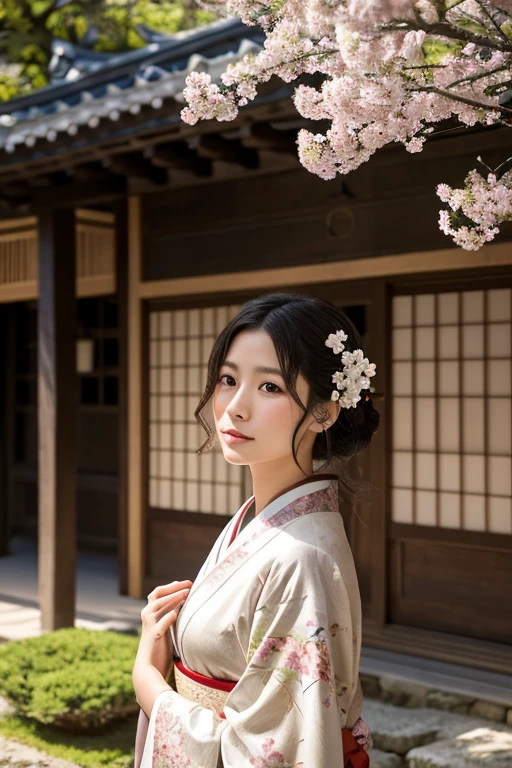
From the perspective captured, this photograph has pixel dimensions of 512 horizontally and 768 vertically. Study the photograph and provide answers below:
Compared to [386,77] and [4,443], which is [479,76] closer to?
[386,77]

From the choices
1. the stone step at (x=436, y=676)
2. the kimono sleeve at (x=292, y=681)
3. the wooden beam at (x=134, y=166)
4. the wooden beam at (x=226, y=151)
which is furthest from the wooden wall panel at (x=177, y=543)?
the kimono sleeve at (x=292, y=681)

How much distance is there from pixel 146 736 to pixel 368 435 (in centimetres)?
91

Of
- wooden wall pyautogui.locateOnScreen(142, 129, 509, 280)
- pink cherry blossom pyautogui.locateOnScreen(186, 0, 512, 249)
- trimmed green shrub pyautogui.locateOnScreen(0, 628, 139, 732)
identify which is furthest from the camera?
wooden wall pyautogui.locateOnScreen(142, 129, 509, 280)

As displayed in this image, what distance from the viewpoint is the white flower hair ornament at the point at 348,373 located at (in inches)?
84.4

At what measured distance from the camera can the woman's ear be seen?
7.25ft

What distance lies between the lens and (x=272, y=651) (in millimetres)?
1976

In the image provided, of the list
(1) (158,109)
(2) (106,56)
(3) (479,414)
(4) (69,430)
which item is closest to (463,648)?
(3) (479,414)

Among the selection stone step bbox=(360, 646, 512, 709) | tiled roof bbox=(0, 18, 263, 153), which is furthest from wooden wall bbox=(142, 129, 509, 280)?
stone step bbox=(360, 646, 512, 709)

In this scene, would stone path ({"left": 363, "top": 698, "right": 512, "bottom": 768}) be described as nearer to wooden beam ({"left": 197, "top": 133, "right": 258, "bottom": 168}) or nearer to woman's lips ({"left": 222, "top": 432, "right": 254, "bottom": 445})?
woman's lips ({"left": 222, "top": 432, "right": 254, "bottom": 445})

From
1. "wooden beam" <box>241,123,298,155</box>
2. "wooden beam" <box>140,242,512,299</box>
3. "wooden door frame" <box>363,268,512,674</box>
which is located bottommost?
"wooden door frame" <box>363,268,512,674</box>

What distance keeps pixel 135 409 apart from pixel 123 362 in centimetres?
A: 45

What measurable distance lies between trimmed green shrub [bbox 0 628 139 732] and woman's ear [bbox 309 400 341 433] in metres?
2.98

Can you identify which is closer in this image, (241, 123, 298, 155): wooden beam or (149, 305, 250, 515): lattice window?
(241, 123, 298, 155): wooden beam

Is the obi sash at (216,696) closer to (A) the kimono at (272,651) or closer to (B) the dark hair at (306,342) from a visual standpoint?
(A) the kimono at (272,651)
